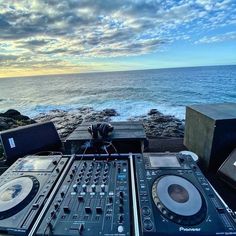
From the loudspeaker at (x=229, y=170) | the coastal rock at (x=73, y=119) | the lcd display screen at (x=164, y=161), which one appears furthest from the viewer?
the coastal rock at (x=73, y=119)

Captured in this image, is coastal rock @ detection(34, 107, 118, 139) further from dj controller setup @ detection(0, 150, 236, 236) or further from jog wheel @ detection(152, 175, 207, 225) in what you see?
jog wheel @ detection(152, 175, 207, 225)

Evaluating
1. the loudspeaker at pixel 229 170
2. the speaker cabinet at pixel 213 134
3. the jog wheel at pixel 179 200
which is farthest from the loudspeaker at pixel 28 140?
the loudspeaker at pixel 229 170

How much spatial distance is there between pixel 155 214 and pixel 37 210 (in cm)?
64

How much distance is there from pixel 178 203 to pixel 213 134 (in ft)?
3.01

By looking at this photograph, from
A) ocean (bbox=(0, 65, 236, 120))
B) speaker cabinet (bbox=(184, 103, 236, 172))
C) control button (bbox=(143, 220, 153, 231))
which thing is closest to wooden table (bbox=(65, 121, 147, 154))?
speaker cabinet (bbox=(184, 103, 236, 172))

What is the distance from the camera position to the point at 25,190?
128 cm

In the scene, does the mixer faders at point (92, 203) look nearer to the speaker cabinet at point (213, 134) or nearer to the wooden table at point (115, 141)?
the wooden table at point (115, 141)

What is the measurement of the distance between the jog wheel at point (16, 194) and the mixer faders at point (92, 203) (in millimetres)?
165

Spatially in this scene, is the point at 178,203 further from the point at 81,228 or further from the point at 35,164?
the point at 35,164

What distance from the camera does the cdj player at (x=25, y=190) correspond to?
1069 millimetres

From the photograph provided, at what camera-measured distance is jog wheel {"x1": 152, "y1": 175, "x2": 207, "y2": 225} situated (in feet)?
3.39

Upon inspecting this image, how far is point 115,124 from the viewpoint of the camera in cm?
243

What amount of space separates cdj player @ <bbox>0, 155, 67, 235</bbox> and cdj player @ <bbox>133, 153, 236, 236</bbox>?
578 millimetres

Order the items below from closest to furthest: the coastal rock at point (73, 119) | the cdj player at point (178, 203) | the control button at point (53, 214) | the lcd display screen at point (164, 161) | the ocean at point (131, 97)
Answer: the cdj player at point (178, 203) < the control button at point (53, 214) < the lcd display screen at point (164, 161) < the coastal rock at point (73, 119) < the ocean at point (131, 97)
